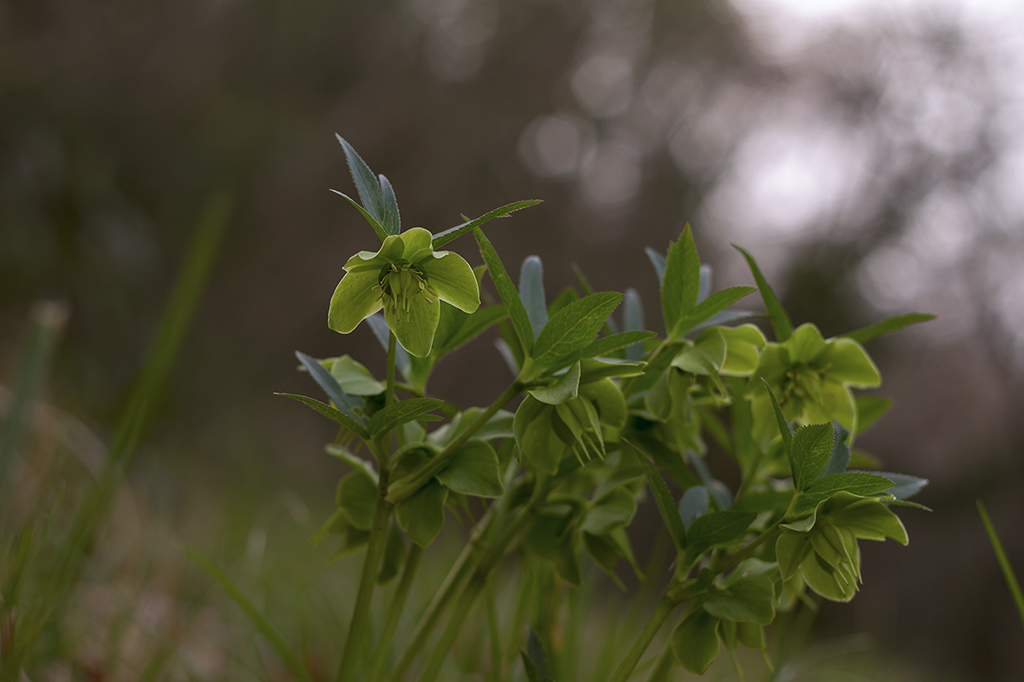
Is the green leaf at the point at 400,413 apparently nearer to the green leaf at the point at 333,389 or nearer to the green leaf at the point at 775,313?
the green leaf at the point at 333,389

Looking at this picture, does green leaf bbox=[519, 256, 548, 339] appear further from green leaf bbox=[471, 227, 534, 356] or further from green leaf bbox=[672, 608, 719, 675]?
green leaf bbox=[672, 608, 719, 675]

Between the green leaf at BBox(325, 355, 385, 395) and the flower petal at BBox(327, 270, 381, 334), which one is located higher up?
the flower petal at BBox(327, 270, 381, 334)

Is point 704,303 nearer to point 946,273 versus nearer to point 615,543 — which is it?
point 615,543

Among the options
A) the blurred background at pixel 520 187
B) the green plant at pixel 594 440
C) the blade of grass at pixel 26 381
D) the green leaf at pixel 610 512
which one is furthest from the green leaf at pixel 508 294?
the blurred background at pixel 520 187

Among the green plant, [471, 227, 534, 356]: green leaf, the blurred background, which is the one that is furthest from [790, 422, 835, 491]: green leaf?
the blurred background

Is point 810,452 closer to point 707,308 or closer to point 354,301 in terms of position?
point 707,308

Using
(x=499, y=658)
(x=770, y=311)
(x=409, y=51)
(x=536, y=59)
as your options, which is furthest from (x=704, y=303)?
(x=536, y=59)
